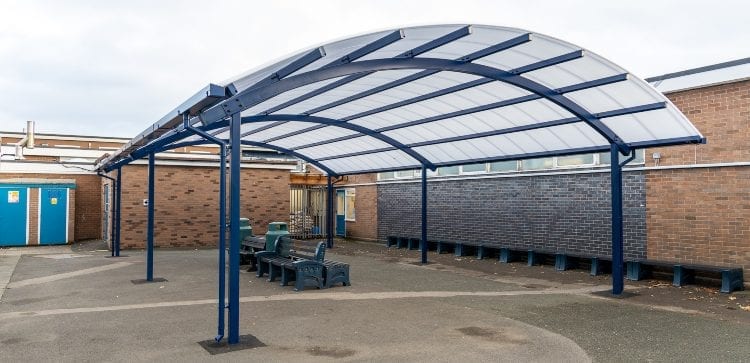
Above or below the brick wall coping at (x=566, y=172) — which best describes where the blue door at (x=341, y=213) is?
below

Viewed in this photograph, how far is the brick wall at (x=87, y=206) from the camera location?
22.4m

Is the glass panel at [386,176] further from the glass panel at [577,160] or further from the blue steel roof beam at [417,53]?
the blue steel roof beam at [417,53]

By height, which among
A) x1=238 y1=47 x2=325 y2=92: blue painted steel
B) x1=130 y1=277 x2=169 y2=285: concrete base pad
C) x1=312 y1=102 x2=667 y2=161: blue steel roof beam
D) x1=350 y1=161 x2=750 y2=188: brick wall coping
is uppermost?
x1=238 y1=47 x2=325 y2=92: blue painted steel

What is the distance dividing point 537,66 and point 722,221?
5412 millimetres

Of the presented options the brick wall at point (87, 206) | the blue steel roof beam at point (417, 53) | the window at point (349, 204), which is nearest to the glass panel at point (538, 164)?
the blue steel roof beam at point (417, 53)

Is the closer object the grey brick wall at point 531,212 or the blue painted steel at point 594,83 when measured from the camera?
the blue painted steel at point 594,83

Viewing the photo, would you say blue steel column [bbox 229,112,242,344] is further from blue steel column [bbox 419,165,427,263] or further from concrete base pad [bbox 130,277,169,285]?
blue steel column [bbox 419,165,427,263]

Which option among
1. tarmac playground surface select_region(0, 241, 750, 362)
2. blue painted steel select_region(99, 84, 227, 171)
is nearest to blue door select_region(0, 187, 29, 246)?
tarmac playground surface select_region(0, 241, 750, 362)

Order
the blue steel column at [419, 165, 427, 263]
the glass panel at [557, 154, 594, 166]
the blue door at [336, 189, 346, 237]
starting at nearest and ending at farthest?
the glass panel at [557, 154, 594, 166] → the blue steel column at [419, 165, 427, 263] → the blue door at [336, 189, 346, 237]

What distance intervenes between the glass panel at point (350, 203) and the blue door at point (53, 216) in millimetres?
11101

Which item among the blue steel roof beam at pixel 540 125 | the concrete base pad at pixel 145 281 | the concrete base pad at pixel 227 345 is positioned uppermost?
the blue steel roof beam at pixel 540 125

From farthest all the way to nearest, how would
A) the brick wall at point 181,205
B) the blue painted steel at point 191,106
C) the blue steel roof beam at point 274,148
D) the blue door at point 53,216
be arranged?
the blue door at point 53,216 → the brick wall at point 181,205 → the blue steel roof beam at point 274,148 → the blue painted steel at point 191,106

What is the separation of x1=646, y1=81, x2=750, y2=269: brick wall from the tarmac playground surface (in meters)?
0.98

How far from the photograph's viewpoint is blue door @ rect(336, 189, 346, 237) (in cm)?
2452
